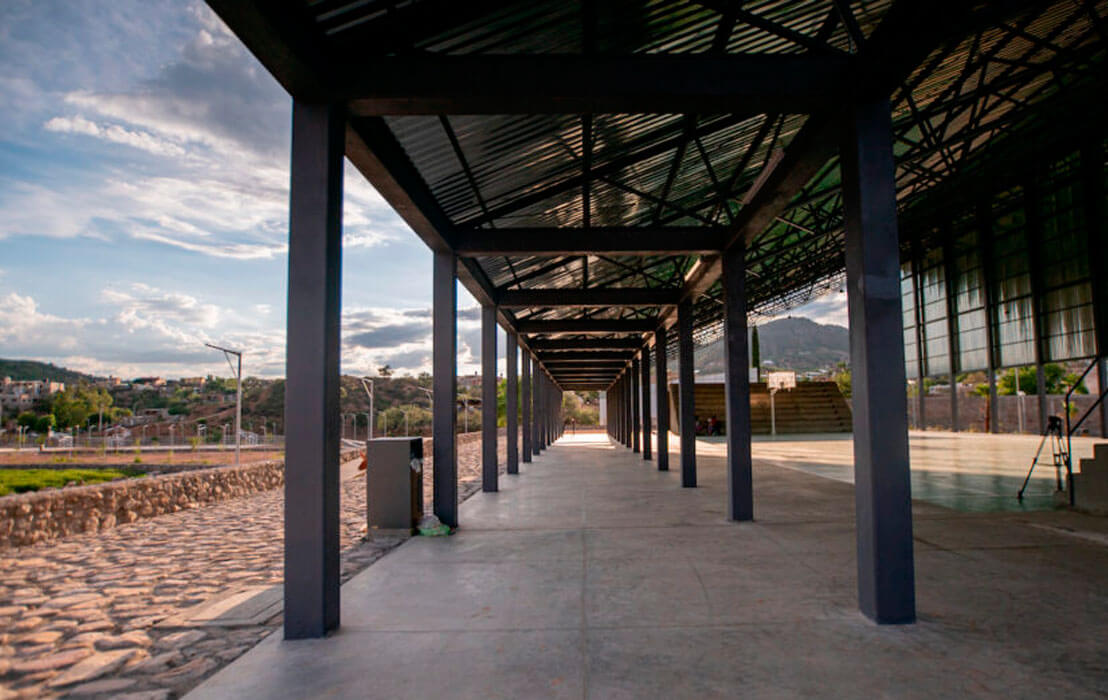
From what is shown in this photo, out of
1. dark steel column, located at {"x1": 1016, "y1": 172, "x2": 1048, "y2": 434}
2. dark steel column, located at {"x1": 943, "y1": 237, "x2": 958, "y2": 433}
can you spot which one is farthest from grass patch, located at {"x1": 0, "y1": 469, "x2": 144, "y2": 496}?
dark steel column, located at {"x1": 943, "y1": 237, "x2": 958, "y2": 433}

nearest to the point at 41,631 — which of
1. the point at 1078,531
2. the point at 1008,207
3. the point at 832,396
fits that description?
the point at 1078,531

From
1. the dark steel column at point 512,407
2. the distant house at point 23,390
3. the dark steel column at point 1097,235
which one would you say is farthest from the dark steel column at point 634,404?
the distant house at point 23,390

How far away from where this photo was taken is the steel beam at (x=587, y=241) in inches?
370

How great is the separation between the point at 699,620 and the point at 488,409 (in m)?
8.86

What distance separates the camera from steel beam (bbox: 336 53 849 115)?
511 centimetres

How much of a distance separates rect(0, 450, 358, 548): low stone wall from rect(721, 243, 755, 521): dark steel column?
9.97 metres

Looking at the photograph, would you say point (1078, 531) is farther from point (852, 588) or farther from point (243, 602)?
point (243, 602)

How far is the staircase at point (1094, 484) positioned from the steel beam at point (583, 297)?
7.39 meters

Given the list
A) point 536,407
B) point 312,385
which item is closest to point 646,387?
point 536,407

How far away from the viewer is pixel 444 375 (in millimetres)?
9328

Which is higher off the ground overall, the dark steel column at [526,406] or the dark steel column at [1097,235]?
the dark steel column at [1097,235]

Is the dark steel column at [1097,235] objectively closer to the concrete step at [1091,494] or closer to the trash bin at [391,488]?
the concrete step at [1091,494]

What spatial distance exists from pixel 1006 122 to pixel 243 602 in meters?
20.5

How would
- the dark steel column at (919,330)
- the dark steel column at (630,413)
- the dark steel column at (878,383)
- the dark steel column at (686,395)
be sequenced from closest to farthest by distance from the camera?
the dark steel column at (878,383)
the dark steel column at (686,395)
the dark steel column at (630,413)
the dark steel column at (919,330)
